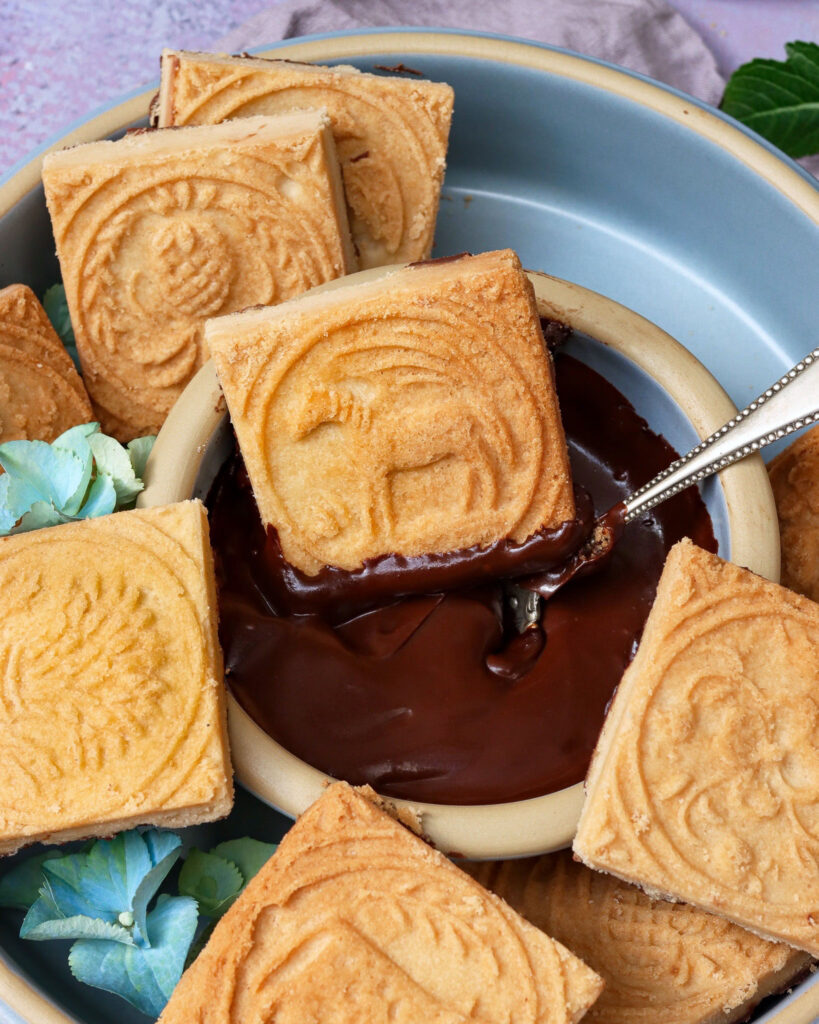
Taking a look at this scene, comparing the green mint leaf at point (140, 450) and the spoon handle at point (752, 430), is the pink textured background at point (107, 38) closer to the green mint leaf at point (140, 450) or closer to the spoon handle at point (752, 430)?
the green mint leaf at point (140, 450)

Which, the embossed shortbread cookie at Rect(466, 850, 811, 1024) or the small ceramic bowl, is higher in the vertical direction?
the small ceramic bowl

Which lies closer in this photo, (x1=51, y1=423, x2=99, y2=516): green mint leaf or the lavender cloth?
(x1=51, y1=423, x2=99, y2=516): green mint leaf

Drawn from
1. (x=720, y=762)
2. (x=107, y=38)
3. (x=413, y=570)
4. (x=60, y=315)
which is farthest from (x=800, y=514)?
(x=107, y=38)

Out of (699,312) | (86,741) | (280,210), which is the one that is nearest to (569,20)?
(699,312)

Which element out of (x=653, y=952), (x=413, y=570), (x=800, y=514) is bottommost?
(x=653, y=952)

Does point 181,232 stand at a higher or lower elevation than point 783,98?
lower

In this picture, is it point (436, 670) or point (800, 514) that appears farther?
point (800, 514)

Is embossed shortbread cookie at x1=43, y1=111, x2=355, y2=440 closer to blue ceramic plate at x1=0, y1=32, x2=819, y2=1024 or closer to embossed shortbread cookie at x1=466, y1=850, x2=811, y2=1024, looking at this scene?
blue ceramic plate at x1=0, y1=32, x2=819, y2=1024

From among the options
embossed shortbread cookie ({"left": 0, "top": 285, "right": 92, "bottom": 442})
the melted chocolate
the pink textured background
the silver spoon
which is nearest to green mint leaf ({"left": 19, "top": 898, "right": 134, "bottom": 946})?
the melted chocolate

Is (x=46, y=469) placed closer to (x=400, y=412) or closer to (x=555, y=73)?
(x=400, y=412)
